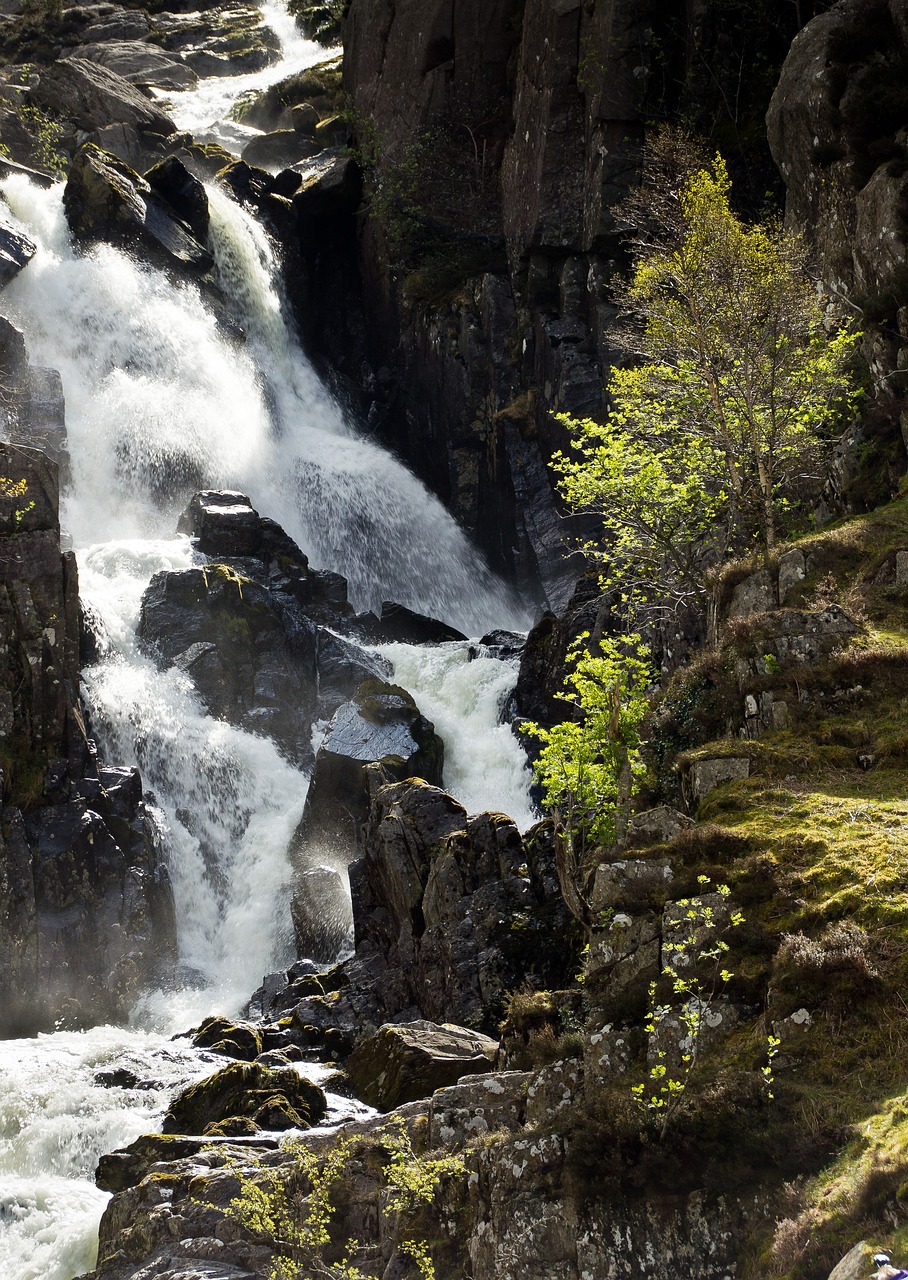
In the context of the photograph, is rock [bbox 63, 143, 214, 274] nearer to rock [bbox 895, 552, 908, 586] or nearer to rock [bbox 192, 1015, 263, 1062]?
rock [bbox 192, 1015, 263, 1062]

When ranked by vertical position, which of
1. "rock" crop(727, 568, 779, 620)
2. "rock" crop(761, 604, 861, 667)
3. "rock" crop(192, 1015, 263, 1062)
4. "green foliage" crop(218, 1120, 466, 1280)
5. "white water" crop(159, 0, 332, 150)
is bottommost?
"rock" crop(192, 1015, 263, 1062)

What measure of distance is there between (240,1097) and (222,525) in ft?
93.5

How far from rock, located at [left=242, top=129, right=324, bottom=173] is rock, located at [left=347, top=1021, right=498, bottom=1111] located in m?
65.8

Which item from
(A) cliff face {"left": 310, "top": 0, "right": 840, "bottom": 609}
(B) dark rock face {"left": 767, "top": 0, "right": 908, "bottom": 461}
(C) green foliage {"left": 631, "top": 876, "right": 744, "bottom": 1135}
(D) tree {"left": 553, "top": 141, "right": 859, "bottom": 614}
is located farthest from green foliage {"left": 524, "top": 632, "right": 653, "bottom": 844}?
(A) cliff face {"left": 310, "top": 0, "right": 840, "bottom": 609}

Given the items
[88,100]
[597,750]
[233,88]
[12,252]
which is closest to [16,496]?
[12,252]

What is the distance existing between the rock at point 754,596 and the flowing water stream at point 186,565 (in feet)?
49.5

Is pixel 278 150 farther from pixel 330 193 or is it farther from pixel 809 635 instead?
→ pixel 809 635

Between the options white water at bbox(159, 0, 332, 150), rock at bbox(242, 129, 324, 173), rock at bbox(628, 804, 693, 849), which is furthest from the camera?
white water at bbox(159, 0, 332, 150)

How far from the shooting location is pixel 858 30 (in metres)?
32.0

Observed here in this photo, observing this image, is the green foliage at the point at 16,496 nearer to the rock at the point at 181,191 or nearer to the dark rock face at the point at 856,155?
the dark rock face at the point at 856,155

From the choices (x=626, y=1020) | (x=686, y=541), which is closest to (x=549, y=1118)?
(x=626, y=1020)

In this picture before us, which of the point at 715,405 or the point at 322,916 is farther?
the point at 322,916

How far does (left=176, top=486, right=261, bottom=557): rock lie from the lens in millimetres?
Result: 45281

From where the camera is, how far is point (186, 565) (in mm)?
44188
